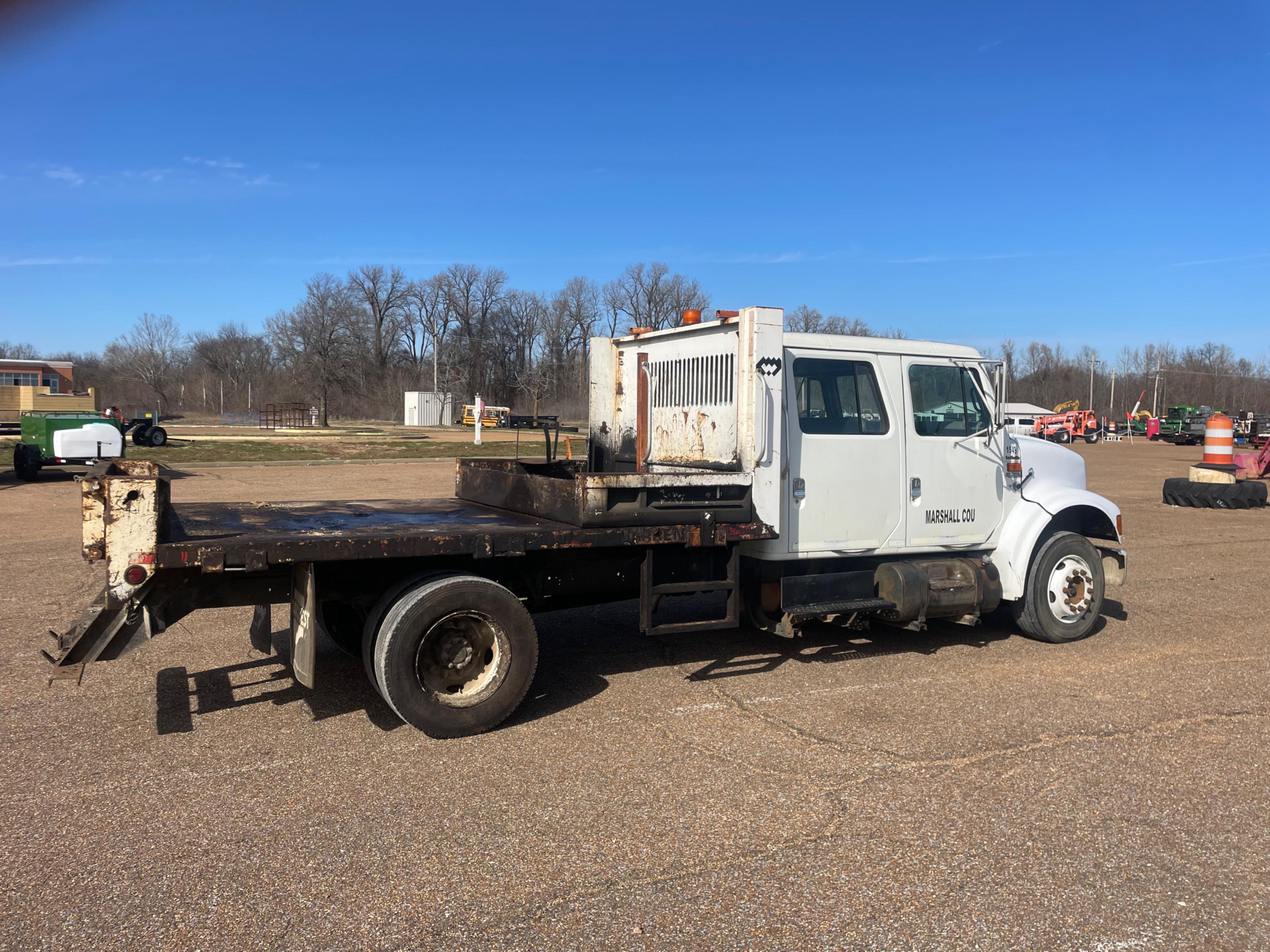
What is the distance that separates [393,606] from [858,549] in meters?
3.24

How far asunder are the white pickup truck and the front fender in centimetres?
2

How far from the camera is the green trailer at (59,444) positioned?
70.6 feet

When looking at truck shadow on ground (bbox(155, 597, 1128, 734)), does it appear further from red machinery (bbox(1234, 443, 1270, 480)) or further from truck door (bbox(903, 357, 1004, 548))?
red machinery (bbox(1234, 443, 1270, 480))

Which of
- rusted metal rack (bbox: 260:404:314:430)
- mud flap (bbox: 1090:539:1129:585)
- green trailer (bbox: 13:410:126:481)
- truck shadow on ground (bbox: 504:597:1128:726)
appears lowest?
truck shadow on ground (bbox: 504:597:1128:726)

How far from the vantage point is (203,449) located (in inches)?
1289

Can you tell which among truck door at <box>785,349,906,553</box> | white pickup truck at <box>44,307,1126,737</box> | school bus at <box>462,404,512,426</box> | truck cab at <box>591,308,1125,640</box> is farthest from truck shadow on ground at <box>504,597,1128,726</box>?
school bus at <box>462,404,512,426</box>

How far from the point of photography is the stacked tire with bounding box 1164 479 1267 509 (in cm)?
1850

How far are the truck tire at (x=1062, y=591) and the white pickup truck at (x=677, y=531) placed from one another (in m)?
0.02

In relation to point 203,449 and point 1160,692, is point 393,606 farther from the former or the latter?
point 203,449

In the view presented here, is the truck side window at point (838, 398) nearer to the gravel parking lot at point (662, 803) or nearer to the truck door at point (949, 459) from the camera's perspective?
the truck door at point (949, 459)

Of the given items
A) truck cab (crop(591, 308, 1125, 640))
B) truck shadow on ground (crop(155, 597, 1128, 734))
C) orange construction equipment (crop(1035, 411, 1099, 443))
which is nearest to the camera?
truck shadow on ground (crop(155, 597, 1128, 734))

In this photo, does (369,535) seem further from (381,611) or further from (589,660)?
(589,660)

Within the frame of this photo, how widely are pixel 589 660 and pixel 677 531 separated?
5.18 ft

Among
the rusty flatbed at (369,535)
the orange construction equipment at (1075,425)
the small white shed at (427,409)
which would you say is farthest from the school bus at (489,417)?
the rusty flatbed at (369,535)
